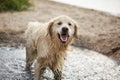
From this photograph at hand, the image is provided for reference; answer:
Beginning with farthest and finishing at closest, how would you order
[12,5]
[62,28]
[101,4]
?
[101,4] → [12,5] → [62,28]

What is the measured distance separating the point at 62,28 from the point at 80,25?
747cm

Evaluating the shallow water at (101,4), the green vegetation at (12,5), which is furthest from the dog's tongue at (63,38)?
the shallow water at (101,4)

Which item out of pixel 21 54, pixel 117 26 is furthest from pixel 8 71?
pixel 117 26

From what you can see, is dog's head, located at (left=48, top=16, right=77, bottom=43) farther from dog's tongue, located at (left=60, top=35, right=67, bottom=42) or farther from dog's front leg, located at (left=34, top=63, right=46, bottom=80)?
dog's front leg, located at (left=34, top=63, right=46, bottom=80)

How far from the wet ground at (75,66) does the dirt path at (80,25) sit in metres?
0.60

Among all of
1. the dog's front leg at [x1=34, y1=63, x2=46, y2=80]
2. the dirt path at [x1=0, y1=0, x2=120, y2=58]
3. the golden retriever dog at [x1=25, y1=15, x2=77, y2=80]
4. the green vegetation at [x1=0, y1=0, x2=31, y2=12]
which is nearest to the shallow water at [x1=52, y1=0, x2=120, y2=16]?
the dirt path at [x1=0, y1=0, x2=120, y2=58]

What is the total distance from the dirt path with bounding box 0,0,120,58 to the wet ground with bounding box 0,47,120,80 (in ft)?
1.97

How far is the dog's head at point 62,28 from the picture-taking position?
322 inches

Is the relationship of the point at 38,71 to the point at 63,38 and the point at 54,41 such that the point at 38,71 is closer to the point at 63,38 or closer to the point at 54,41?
the point at 54,41

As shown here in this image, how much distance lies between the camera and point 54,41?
8.48 meters

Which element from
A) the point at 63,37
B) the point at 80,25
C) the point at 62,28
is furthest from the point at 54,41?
the point at 80,25

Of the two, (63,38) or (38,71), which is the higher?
(63,38)

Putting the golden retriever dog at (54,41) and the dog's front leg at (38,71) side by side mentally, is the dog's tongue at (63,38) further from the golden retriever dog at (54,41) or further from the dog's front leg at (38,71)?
the dog's front leg at (38,71)

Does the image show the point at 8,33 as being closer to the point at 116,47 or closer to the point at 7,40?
the point at 7,40
